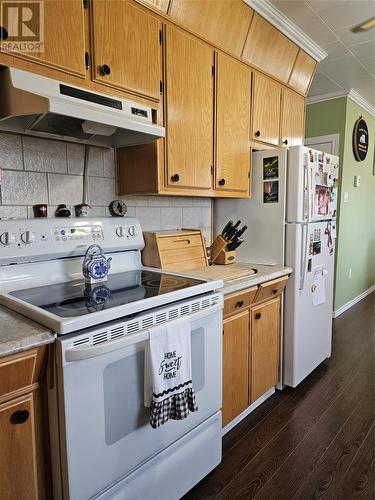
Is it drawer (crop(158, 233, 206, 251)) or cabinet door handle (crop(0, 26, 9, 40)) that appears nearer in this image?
cabinet door handle (crop(0, 26, 9, 40))

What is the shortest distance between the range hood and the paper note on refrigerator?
5.05 ft

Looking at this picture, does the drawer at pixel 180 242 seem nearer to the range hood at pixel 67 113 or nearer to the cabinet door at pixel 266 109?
the range hood at pixel 67 113

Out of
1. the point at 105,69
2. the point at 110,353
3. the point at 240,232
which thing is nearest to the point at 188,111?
the point at 105,69

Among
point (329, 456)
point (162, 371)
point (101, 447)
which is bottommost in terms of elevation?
point (329, 456)

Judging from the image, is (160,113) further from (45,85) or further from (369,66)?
(369,66)

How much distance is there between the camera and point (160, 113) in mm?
1669

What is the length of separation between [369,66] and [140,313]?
3167mm

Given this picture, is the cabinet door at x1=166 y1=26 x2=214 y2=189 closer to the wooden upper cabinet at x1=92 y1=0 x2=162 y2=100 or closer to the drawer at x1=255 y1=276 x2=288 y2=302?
the wooden upper cabinet at x1=92 y1=0 x2=162 y2=100

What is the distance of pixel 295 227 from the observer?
86.0 inches

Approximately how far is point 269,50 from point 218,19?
1.82ft

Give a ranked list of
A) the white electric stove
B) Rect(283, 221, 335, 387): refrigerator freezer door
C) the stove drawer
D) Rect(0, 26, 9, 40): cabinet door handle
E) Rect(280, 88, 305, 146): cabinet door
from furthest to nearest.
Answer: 1. Rect(280, 88, 305, 146): cabinet door
2. Rect(283, 221, 335, 387): refrigerator freezer door
3. Rect(0, 26, 9, 40): cabinet door handle
4. the white electric stove
5. the stove drawer

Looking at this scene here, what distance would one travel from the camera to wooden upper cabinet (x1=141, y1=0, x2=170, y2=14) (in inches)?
61.3

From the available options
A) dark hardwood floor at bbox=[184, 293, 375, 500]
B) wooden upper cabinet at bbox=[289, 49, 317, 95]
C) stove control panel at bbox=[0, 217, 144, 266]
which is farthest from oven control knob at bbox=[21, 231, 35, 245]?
wooden upper cabinet at bbox=[289, 49, 317, 95]

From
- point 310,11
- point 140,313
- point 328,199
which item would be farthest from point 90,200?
point 310,11
